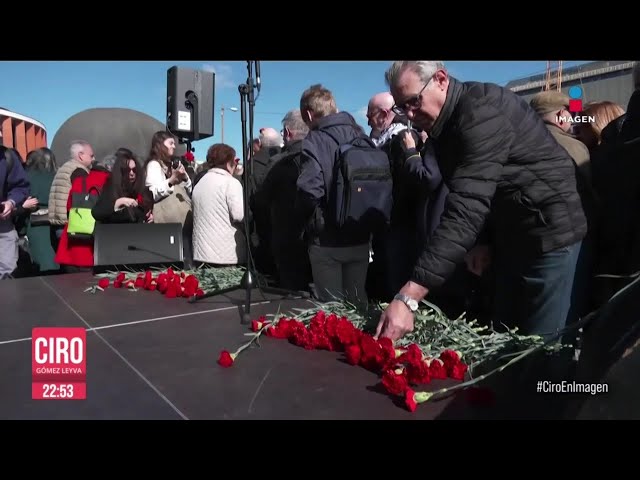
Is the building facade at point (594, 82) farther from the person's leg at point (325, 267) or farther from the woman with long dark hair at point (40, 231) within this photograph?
the woman with long dark hair at point (40, 231)

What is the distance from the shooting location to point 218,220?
133 inches

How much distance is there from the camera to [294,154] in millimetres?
3193

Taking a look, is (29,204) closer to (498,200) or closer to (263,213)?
(263,213)

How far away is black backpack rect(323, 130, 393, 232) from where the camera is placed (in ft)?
8.23

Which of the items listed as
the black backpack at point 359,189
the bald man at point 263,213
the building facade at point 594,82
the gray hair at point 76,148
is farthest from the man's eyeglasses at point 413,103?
the gray hair at point 76,148

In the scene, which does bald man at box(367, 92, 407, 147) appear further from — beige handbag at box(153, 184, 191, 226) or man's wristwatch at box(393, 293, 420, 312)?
man's wristwatch at box(393, 293, 420, 312)

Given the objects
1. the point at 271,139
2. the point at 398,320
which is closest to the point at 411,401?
the point at 398,320

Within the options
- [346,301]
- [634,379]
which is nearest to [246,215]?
[346,301]

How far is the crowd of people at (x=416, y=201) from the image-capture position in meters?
1.48

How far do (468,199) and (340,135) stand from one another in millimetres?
1399

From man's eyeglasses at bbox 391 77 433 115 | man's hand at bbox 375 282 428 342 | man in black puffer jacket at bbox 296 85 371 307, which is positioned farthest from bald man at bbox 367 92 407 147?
man's hand at bbox 375 282 428 342

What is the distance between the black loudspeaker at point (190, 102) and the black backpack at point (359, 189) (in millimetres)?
1598

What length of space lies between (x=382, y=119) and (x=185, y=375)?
2.30m

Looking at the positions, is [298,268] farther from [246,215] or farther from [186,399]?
[186,399]
